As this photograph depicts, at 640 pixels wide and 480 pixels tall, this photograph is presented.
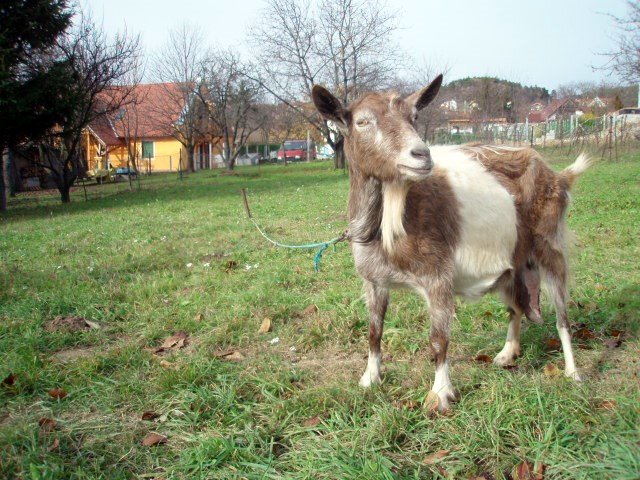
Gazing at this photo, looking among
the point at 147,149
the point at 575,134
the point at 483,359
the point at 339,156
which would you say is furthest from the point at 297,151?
the point at 483,359

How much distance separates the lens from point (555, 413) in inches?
113

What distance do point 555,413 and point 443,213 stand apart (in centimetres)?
132

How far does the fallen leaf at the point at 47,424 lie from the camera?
9.88ft

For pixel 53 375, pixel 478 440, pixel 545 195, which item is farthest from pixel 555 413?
pixel 53 375

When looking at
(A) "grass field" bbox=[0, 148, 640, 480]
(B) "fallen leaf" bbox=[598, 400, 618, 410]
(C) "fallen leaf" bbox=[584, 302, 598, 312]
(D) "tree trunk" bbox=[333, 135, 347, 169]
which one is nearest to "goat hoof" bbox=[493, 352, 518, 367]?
(A) "grass field" bbox=[0, 148, 640, 480]

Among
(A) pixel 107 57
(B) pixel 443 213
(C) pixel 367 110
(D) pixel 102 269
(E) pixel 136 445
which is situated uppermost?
(A) pixel 107 57

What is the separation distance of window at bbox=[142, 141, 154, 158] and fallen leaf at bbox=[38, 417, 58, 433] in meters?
43.9

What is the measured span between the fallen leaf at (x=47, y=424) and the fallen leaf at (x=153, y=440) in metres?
0.54

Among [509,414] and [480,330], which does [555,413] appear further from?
[480,330]

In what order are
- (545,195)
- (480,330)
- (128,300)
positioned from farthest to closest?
(128,300)
(480,330)
(545,195)

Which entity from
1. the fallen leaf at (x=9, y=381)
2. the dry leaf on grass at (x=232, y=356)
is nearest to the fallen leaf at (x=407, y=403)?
the dry leaf on grass at (x=232, y=356)

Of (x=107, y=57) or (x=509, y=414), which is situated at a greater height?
(x=107, y=57)

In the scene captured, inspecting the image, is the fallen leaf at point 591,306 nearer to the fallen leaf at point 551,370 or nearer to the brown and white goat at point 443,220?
the brown and white goat at point 443,220

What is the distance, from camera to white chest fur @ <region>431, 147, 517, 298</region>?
140 inches
